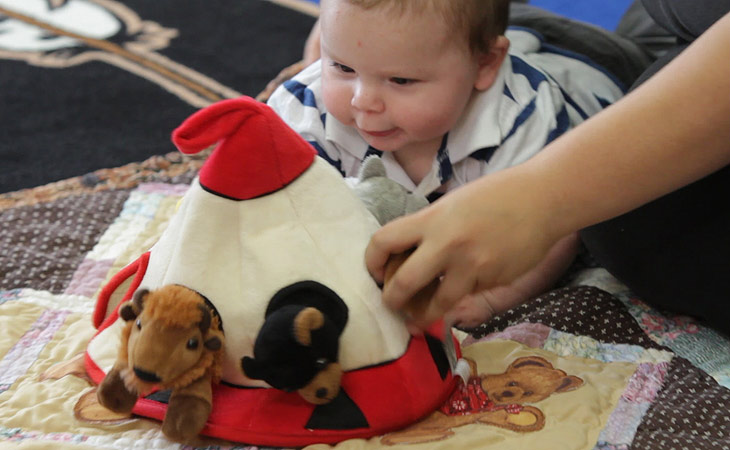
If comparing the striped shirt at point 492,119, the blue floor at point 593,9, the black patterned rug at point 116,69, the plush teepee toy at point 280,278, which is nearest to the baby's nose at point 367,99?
the striped shirt at point 492,119

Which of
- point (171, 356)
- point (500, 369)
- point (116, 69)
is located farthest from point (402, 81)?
point (116, 69)

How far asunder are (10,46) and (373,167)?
4.86 ft

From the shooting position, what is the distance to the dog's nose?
1.77ft

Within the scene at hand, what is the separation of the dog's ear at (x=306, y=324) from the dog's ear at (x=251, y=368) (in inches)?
1.8

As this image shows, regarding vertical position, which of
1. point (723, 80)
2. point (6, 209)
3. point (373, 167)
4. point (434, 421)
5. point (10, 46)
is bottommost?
point (10, 46)

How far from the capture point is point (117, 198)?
112cm

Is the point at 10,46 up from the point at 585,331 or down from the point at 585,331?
down

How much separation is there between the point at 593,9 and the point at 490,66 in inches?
48.9

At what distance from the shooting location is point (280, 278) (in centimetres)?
60

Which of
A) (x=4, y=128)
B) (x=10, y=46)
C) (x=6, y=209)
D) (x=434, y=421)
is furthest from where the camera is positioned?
(x=10, y=46)

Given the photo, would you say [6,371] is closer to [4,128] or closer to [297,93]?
[297,93]

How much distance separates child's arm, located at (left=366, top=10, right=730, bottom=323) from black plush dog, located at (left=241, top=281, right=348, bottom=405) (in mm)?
69

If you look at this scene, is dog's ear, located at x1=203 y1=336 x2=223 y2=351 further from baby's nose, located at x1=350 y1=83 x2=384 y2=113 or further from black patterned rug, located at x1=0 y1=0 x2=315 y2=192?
black patterned rug, located at x1=0 y1=0 x2=315 y2=192

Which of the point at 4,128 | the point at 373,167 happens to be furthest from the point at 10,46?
the point at 373,167
